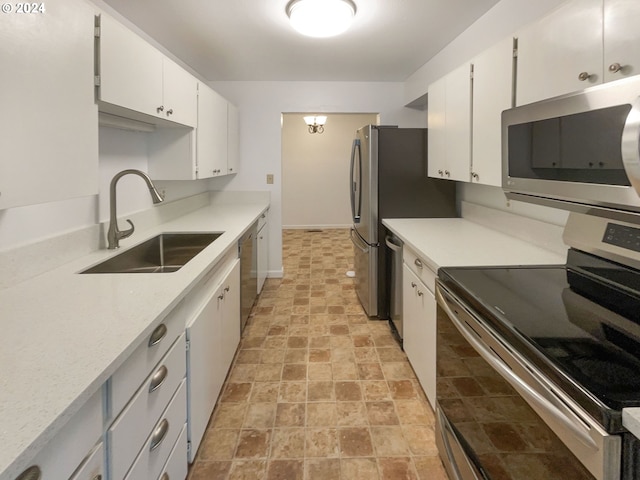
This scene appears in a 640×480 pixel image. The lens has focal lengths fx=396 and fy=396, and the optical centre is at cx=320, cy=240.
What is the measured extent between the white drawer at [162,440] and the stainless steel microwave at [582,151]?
143 centimetres

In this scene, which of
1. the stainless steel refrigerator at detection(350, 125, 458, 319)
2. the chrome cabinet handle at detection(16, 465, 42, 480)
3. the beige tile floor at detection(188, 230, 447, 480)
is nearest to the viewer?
the chrome cabinet handle at detection(16, 465, 42, 480)

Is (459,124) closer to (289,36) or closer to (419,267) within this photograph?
(419,267)

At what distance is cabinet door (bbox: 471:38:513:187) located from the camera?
1862 mm

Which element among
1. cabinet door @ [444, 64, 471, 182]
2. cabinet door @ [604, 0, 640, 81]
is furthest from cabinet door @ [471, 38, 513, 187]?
cabinet door @ [604, 0, 640, 81]

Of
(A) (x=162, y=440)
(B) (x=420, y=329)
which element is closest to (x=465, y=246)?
(B) (x=420, y=329)

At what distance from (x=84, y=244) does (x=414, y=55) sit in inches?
116

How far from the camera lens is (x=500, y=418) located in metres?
1.10

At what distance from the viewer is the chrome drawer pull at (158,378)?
118 cm

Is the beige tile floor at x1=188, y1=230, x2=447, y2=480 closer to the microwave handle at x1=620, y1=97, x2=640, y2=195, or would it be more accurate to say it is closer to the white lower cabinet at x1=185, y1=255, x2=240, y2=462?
the white lower cabinet at x1=185, y1=255, x2=240, y2=462

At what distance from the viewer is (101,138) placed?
7.26ft

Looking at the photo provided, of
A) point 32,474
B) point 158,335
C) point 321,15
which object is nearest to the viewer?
point 32,474

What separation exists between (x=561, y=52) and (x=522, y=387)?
1237mm

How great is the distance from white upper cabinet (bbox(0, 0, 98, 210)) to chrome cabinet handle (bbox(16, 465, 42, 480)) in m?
0.67

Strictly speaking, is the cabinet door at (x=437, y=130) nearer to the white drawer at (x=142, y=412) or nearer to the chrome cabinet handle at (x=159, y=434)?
the white drawer at (x=142, y=412)
